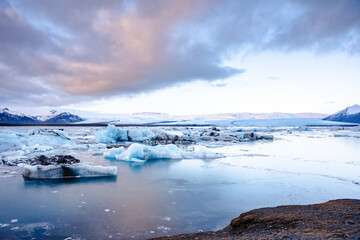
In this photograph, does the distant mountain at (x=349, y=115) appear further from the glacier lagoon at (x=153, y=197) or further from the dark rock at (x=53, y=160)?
the dark rock at (x=53, y=160)

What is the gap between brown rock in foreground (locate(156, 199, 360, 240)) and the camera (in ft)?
6.81

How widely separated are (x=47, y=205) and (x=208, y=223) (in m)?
2.68

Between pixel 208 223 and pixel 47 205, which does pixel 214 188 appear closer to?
pixel 208 223

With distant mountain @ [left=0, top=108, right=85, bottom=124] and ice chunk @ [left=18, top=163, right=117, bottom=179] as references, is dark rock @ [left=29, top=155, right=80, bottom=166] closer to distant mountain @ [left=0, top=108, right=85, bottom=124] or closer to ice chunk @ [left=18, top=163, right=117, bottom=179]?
ice chunk @ [left=18, top=163, right=117, bottom=179]

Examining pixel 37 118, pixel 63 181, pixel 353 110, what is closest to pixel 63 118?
pixel 37 118

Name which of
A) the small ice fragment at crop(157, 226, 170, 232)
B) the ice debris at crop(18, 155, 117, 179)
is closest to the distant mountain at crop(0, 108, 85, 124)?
the ice debris at crop(18, 155, 117, 179)

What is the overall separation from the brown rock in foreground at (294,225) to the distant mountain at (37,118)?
134 metres

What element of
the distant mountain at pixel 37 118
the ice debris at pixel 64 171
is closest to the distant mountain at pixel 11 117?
the distant mountain at pixel 37 118

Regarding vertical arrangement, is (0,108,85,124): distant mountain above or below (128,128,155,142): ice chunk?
above

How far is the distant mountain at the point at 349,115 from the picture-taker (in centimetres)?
→ 7100

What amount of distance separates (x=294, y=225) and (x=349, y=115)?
3502 inches

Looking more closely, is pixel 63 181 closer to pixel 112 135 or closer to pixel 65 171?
pixel 65 171

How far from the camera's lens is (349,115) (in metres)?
73.6

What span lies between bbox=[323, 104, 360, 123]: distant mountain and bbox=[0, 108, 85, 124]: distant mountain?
117401 millimetres
